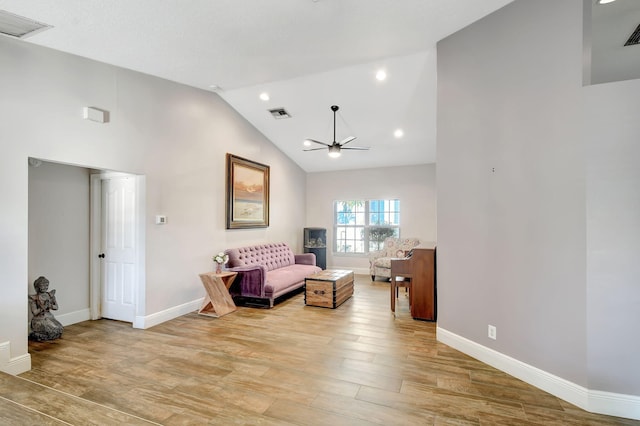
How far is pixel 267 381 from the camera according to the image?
267 centimetres

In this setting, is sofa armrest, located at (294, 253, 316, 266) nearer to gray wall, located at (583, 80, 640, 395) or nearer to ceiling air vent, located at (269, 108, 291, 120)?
ceiling air vent, located at (269, 108, 291, 120)

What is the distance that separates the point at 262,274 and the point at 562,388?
3716 mm

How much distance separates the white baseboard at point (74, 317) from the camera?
13.3ft

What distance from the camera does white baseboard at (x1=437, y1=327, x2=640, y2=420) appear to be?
7.18 ft

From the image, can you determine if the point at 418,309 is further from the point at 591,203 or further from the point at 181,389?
the point at 181,389

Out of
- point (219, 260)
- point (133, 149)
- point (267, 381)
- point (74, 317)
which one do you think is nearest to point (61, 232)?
point (74, 317)

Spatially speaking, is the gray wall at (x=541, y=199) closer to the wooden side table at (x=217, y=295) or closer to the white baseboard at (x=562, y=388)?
the white baseboard at (x=562, y=388)

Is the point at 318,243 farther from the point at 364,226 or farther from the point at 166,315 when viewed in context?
the point at 166,315

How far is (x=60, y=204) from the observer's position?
403 centimetres

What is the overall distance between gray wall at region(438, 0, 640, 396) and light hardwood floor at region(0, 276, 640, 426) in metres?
0.47

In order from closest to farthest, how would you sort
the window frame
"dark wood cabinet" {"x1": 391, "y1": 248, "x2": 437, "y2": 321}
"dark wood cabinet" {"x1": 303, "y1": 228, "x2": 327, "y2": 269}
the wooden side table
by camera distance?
"dark wood cabinet" {"x1": 391, "y1": 248, "x2": 437, "y2": 321}
the wooden side table
the window frame
"dark wood cabinet" {"x1": 303, "y1": 228, "x2": 327, "y2": 269}

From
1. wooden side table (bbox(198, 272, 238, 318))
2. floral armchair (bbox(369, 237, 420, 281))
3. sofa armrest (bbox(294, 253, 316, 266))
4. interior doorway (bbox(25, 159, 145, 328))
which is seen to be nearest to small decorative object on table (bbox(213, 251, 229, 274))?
wooden side table (bbox(198, 272, 238, 318))

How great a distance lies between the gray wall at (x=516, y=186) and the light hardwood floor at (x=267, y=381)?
1.56 feet

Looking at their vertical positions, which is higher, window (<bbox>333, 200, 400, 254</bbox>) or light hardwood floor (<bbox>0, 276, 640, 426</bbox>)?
window (<bbox>333, 200, 400, 254</bbox>)
